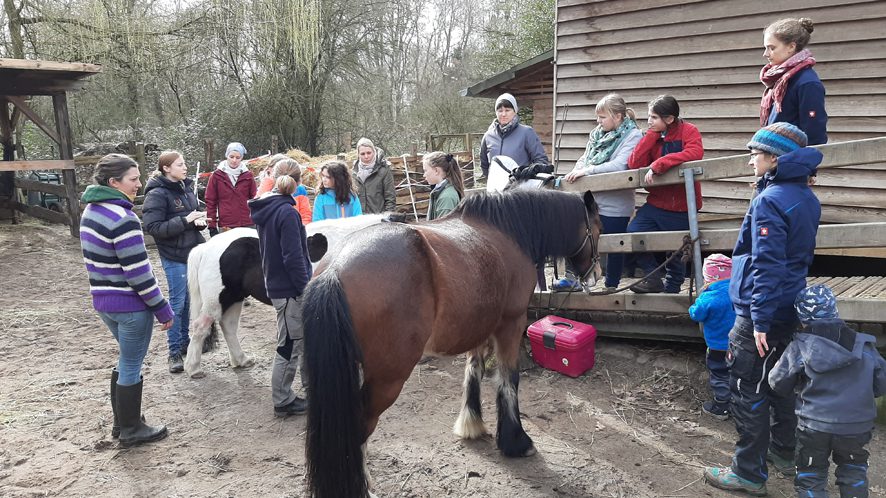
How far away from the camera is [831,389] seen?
257 cm

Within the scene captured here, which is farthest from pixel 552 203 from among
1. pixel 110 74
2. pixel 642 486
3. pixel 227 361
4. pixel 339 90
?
pixel 339 90

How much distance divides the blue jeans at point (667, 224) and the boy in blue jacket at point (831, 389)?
1733 mm

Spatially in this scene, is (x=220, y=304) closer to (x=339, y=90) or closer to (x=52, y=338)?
(x=52, y=338)

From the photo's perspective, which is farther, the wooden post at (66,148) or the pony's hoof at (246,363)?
the wooden post at (66,148)

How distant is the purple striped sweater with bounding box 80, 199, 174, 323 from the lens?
341 cm

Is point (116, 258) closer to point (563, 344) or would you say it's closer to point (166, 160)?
point (166, 160)

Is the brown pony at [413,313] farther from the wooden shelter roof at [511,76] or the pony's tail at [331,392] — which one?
the wooden shelter roof at [511,76]

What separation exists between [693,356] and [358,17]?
21247 mm

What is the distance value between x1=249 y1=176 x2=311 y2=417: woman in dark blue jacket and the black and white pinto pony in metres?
0.84

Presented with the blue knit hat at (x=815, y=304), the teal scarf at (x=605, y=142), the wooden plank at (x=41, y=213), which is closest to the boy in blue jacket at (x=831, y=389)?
the blue knit hat at (x=815, y=304)

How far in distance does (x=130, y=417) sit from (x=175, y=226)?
178 centimetres

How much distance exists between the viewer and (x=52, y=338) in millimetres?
5945

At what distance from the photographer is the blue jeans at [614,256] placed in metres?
4.76

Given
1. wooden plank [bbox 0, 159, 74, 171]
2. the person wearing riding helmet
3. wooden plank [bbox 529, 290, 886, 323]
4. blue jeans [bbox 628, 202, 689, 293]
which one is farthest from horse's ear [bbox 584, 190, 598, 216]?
wooden plank [bbox 0, 159, 74, 171]
